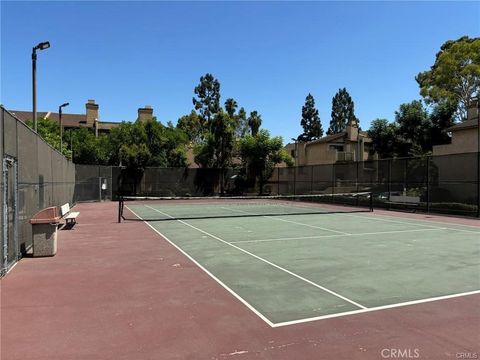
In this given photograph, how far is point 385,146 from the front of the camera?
44312mm

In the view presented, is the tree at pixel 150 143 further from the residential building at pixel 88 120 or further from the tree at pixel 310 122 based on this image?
the tree at pixel 310 122

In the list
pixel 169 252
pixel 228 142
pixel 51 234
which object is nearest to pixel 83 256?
pixel 51 234

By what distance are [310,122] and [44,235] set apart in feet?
309

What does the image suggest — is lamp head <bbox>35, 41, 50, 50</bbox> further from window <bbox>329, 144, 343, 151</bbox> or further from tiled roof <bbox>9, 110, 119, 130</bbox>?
tiled roof <bbox>9, 110, 119, 130</bbox>

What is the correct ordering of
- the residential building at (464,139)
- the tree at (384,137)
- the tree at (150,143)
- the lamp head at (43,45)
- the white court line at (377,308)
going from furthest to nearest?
1. the tree at (150,143)
2. the tree at (384,137)
3. the residential building at (464,139)
4. the lamp head at (43,45)
5. the white court line at (377,308)

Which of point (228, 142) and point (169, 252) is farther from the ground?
point (228, 142)

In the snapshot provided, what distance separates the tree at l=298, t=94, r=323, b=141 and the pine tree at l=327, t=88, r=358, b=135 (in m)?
4.11

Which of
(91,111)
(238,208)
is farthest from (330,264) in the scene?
(91,111)

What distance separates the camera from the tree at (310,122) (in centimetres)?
10094

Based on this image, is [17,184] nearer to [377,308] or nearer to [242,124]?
[377,308]

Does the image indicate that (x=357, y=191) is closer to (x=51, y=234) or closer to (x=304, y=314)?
(x=51, y=234)

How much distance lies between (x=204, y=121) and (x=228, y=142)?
34.9m

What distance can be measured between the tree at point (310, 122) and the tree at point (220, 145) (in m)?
55.9

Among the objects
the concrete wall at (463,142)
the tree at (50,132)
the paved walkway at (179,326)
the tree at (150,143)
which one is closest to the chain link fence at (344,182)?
the tree at (150,143)
